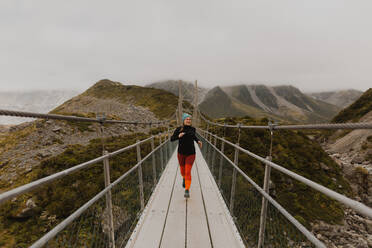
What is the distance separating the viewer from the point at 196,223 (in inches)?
104

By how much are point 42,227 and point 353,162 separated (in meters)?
38.8

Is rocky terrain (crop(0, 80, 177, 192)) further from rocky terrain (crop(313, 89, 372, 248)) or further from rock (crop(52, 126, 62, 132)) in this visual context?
rocky terrain (crop(313, 89, 372, 248))

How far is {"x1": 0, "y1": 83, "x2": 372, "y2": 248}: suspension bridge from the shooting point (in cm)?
112

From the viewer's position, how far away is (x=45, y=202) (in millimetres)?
6609

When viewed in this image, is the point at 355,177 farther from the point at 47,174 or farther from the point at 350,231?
the point at 47,174

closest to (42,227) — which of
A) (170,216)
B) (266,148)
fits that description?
(170,216)

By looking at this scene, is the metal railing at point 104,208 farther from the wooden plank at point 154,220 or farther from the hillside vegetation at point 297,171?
the hillside vegetation at point 297,171

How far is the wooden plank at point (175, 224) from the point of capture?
2207 mm

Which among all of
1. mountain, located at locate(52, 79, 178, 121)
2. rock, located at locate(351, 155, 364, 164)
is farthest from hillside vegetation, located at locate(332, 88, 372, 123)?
mountain, located at locate(52, 79, 178, 121)

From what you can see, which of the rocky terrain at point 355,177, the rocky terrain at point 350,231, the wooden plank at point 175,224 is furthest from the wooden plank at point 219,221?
the rocky terrain at point 350,231

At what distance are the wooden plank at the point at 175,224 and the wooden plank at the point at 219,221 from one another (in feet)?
1.26

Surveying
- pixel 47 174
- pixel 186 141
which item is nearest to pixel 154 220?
pixel 186 141

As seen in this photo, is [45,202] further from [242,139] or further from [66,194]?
[242,139]

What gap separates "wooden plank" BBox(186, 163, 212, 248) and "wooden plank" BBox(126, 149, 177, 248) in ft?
1.23
